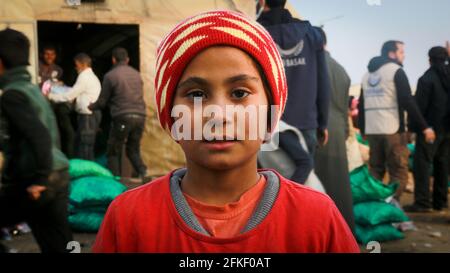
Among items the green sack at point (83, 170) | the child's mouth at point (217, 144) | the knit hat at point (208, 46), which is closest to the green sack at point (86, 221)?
the green sack at point (83, 170)

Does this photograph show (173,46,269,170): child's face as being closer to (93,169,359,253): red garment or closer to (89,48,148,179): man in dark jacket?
(93,169,359,253): red garment

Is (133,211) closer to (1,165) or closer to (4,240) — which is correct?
(1,165)

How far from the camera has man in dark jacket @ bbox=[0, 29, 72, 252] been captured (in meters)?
2.28

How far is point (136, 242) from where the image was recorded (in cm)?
106

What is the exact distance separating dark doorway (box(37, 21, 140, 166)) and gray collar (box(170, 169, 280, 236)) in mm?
5323

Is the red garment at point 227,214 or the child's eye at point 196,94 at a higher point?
the child's eye at point 196,94

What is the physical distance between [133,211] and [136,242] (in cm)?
5

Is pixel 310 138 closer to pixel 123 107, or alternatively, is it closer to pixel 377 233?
pixel 377 233

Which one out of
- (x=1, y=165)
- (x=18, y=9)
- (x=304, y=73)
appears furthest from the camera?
(x=18, y=9)

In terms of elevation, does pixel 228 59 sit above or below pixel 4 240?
above

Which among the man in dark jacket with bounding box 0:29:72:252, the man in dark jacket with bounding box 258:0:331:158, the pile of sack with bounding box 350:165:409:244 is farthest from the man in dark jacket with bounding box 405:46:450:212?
the man in dark jacket with bounding box 0:29:72:252

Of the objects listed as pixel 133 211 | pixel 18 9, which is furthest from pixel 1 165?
pixel 18 9

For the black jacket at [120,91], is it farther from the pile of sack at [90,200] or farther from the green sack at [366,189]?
the green sack at [366,189]

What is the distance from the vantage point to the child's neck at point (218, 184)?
1.10 m
